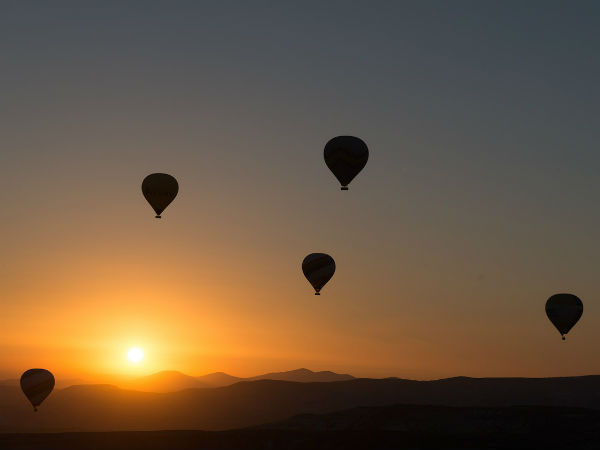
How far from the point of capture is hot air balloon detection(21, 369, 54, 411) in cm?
7638

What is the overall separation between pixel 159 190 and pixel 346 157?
15112mm

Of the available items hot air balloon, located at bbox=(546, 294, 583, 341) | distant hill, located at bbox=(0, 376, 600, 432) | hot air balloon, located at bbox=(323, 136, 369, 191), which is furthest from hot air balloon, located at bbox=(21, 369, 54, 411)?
distant hill, located at bbox=(0, 376, 600, 432)

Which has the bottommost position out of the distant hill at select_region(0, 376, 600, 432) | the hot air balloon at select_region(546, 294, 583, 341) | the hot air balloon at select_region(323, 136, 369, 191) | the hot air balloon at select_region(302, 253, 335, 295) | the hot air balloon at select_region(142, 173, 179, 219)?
the hot air balloon at select_region(546, 294, 583, 341)

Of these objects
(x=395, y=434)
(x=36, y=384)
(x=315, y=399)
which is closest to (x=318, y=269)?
(x=395, y=434)

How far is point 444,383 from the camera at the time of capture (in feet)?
562

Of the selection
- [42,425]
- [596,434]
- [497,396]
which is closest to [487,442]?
[596,434]

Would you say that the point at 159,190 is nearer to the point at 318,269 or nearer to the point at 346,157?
the point at 318,269

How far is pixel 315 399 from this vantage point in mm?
168125

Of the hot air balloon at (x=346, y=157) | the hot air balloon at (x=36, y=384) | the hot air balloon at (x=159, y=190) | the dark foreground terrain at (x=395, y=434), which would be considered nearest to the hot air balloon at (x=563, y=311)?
the dark foreground terrain at (x=395, y=434)

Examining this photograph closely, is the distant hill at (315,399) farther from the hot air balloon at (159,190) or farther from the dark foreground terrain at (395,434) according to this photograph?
the hot air balloon at (159,190)

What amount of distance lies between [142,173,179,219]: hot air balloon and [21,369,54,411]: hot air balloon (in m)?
19.4

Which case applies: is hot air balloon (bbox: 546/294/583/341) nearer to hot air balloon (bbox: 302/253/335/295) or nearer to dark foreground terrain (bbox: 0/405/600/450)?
dark foreground terrain (bbox: 0/405/600/450)

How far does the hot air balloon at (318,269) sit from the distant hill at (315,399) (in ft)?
293

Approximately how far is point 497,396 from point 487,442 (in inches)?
3541
